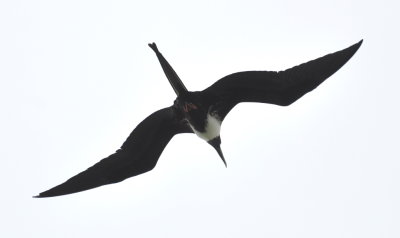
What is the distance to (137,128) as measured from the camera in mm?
16375

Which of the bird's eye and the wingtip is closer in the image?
the wingtip

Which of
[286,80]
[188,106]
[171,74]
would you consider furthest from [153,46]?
[286,80]

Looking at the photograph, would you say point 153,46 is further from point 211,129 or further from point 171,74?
point 211,129

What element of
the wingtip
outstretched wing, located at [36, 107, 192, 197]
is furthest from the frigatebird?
the wingtip

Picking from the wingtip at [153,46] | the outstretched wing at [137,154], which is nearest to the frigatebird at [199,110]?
the outstretched wing at [137,154]

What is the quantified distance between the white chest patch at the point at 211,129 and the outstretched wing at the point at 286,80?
885 millimetres

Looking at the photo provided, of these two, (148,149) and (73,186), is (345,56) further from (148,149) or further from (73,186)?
(73,186)

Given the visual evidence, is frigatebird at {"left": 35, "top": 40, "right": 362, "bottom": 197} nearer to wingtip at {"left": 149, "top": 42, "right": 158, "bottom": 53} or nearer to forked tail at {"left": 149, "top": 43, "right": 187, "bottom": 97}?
forked tail at {"left": 149, "top": 43, "right": 187, "bottom": 97}

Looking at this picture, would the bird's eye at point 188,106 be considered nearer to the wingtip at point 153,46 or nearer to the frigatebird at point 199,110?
the frigatebird at point 199,110

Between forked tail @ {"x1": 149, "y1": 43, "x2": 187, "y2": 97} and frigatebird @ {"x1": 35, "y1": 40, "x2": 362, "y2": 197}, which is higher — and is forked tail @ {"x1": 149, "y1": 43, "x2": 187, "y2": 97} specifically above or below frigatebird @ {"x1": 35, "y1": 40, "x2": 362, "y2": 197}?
above

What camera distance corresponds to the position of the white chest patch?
54.4ft

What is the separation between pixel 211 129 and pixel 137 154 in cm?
146

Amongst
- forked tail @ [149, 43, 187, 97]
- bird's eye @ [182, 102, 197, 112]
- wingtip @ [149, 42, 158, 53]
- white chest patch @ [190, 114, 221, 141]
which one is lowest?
white chest patch @ [190, 114, 221, 141]

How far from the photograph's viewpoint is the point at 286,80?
15656 millimetres
